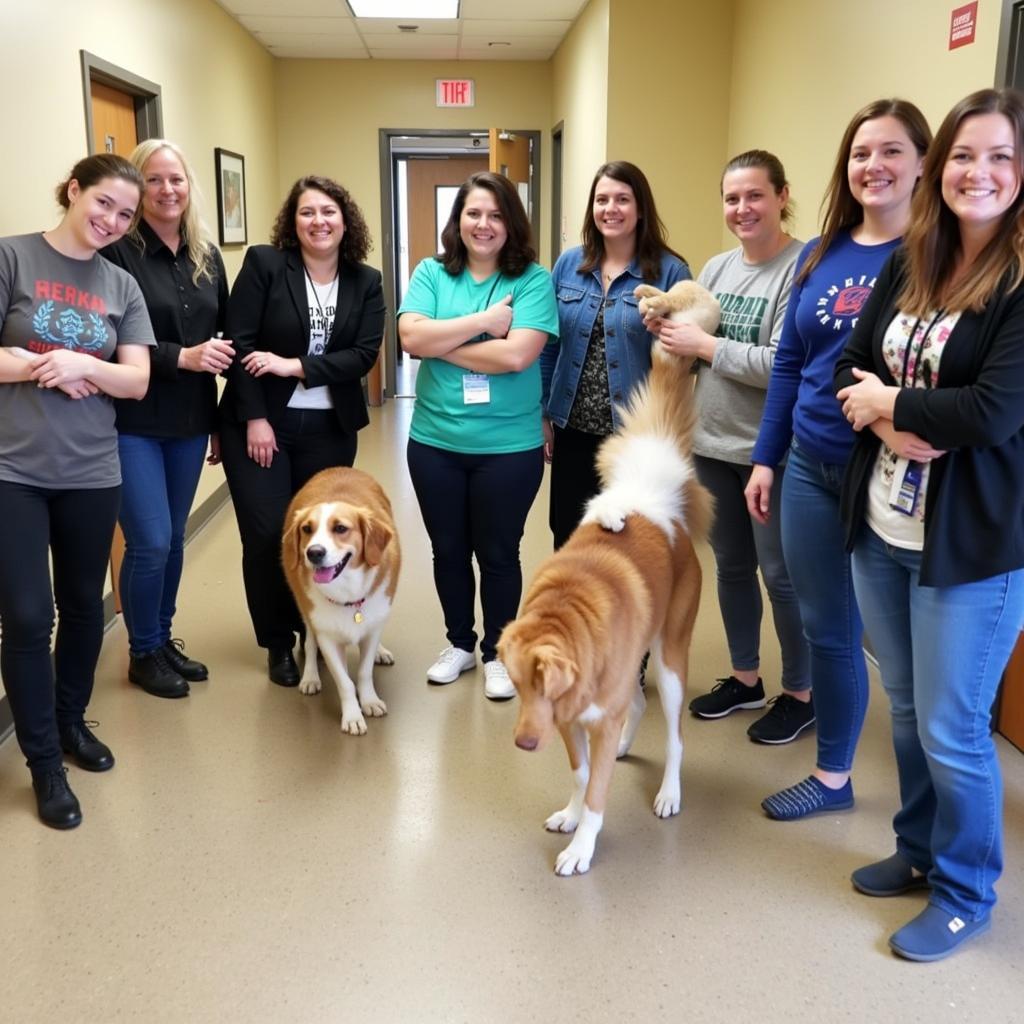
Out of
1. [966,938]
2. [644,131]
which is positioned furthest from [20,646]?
[644,131]

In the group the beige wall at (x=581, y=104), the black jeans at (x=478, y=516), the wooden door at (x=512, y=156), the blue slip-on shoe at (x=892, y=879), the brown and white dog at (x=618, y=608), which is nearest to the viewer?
the brown and white dog at (x=618, y=608)

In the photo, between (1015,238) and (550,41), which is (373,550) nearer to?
(1015,238)

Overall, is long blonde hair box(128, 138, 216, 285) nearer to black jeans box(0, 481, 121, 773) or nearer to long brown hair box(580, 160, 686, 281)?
black jeans box(0, 481, 121, 773)

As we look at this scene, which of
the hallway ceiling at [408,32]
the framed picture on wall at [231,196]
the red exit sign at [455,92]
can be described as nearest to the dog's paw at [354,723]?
the framed picture on wall at [231,196]

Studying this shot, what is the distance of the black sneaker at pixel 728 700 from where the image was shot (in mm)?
2879

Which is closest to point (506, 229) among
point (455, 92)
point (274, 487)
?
point (274, 487)

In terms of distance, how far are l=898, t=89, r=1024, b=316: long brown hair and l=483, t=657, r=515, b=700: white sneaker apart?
1727 millimetres

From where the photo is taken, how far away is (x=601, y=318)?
2717 mm

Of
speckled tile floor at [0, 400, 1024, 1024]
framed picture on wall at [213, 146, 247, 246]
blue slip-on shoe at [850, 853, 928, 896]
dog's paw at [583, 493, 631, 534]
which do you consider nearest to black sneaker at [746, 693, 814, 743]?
speckled tile floor at [0, 400, 1024, 1024]

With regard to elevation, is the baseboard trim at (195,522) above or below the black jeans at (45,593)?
below

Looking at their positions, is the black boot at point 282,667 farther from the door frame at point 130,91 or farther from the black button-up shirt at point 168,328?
the door frame at point 130,91

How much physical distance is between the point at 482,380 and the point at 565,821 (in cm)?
125

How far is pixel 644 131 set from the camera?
5184 mm

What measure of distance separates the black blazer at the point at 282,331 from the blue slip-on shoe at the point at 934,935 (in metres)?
2.07
